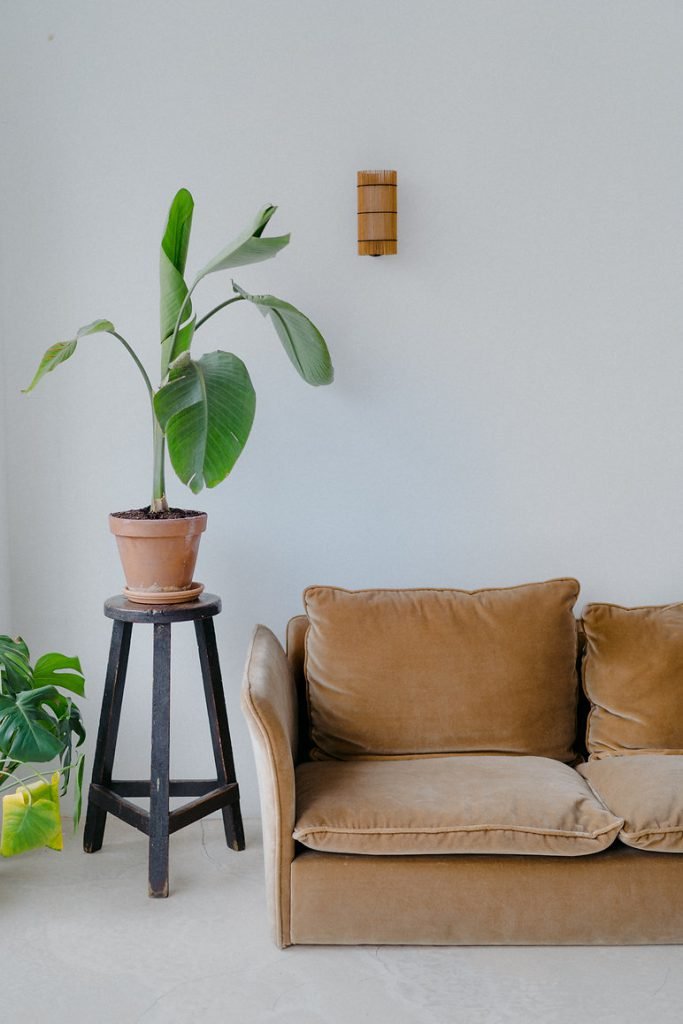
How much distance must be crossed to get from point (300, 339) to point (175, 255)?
388mm

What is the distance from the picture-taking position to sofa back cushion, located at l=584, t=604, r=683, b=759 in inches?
105

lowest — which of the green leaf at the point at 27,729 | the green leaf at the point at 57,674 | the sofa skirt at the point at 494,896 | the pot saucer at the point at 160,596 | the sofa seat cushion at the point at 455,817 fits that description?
the sofa skirt at the point at 494,896

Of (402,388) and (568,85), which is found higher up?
(568,85)

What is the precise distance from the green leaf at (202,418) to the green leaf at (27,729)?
689mm

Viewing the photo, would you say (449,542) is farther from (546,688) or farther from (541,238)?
(541,238)

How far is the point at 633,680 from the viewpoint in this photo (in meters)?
2.71

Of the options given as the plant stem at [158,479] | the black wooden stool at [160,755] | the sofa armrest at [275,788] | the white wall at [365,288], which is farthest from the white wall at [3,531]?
the sofa armrest at [275,788]

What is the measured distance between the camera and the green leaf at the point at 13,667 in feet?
8.57

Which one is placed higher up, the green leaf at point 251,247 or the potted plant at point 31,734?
the green leaf at point 251,247

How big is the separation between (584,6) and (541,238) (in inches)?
25.9

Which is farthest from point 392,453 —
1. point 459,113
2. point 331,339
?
point 459,113

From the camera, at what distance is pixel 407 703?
2.69m

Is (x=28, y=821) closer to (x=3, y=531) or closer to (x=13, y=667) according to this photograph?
(x=13, y=667)

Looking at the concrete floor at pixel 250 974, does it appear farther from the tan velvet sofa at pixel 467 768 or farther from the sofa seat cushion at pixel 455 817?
the sofa seat cushion at pixel 455 817
